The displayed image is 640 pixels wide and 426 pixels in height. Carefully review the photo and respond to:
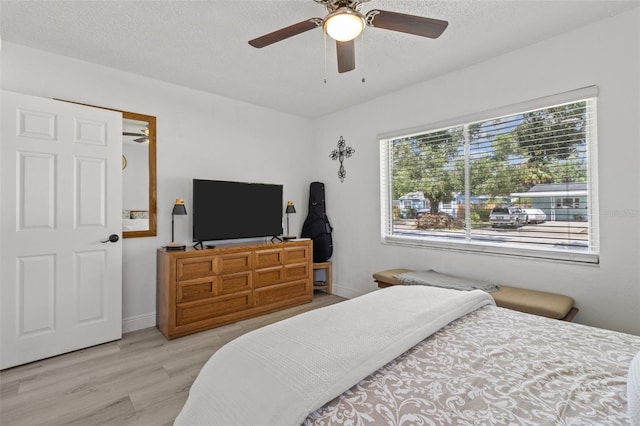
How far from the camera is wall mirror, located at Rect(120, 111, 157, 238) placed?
2.92 meters

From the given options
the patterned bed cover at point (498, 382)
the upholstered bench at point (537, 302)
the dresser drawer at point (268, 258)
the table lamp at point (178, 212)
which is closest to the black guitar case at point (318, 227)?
the dresser drawer at point (268, 258)

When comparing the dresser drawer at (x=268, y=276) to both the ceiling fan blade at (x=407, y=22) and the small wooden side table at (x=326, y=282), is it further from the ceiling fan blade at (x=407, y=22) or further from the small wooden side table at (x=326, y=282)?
the ceiling fan blade at (x=407, y=22)

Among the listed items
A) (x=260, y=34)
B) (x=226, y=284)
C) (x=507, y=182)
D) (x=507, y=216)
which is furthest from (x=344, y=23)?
(x=226, y=284)

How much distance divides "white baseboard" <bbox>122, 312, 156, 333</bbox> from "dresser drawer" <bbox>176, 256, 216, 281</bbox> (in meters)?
0.64

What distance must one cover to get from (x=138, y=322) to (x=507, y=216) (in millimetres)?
3644

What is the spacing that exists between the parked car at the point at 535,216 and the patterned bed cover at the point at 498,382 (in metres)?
1.36

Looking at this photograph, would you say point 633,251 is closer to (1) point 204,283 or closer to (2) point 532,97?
(2) point 532,97

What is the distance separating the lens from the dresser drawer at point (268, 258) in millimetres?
3363

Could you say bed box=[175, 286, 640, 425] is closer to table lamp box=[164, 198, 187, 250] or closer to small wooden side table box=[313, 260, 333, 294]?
table lamp box=[164, 198, 187, 250]

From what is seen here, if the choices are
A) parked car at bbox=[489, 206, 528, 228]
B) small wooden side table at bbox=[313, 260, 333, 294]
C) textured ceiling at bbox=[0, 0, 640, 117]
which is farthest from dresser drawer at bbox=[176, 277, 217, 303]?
parked car at bbox=[489, 206, 528, 228]

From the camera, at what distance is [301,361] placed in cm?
97

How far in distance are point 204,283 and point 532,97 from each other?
3365 millimetres

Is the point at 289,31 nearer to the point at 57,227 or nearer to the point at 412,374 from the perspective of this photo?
the point at 412,374

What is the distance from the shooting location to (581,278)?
2252 millimetres
